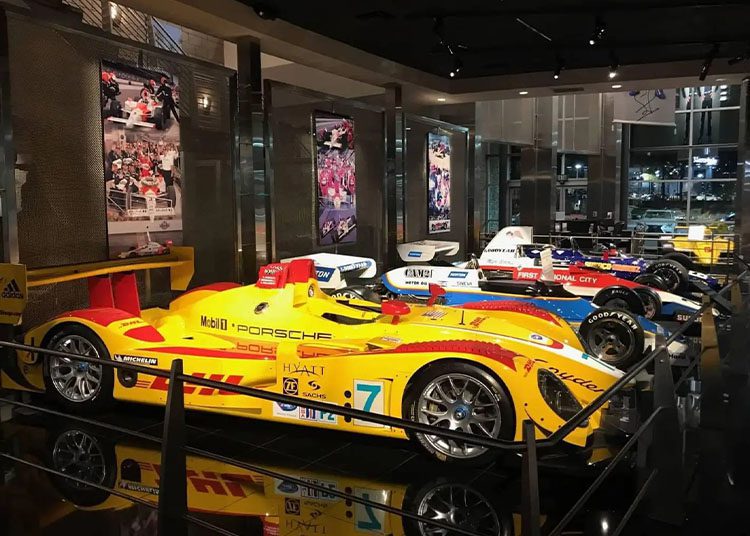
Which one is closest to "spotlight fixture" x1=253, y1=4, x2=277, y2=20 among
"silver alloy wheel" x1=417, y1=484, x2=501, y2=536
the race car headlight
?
the race car headlight

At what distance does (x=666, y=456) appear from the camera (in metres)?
3.26

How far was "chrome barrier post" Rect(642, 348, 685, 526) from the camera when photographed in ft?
10.5

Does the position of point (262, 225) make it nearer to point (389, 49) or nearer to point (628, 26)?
point (389, 49)

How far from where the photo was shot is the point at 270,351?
5125 mm

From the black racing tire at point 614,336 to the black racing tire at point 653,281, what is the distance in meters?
3.43

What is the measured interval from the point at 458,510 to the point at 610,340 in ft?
11.6

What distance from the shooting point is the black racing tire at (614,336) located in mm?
6086

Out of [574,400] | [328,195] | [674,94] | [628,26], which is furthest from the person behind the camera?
[674,94]

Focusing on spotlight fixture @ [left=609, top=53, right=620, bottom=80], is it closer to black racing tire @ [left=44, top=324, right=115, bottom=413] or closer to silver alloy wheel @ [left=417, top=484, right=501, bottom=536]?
silver alloy wheel @ [left=417, top=484, right=501, bottom=536]

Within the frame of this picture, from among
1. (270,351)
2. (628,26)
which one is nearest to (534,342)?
(270,351)

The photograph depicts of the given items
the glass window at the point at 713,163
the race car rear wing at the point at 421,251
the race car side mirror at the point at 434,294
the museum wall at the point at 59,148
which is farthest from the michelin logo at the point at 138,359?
the glass window at the point at 713,163

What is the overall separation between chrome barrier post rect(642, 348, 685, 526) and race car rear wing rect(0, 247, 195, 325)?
4488 millimetres

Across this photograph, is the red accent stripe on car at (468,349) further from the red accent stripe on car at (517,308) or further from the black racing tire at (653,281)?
the black racing tire at (653,281)

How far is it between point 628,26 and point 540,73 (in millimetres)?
3092
